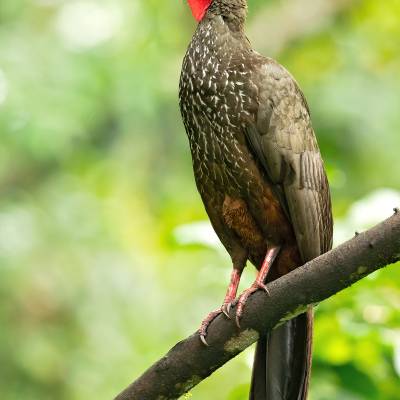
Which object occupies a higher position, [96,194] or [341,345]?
[96,194]

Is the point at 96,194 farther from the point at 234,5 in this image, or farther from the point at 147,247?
the point at 234,5

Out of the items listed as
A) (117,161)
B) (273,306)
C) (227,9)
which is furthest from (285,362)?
(117,161)

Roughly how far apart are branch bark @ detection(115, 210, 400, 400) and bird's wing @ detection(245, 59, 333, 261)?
17.3 inches

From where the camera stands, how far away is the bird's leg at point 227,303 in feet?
11.1

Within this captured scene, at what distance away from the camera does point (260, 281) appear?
3.49 m

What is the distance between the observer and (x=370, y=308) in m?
3.60

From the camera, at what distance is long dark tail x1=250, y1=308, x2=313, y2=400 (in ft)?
12.0

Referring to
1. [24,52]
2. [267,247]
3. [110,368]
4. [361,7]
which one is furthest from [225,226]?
[361,7]

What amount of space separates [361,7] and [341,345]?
540 centimetres

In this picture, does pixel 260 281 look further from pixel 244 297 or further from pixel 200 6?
pixel 200 6

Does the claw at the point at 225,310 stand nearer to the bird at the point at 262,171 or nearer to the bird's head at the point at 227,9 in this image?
the bird at the point at 262,171

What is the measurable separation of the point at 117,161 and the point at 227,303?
4.33 metres

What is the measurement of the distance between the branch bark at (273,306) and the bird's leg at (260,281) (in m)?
0.03

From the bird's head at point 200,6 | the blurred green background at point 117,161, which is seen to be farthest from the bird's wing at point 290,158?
the blurred green background at point 117,161
